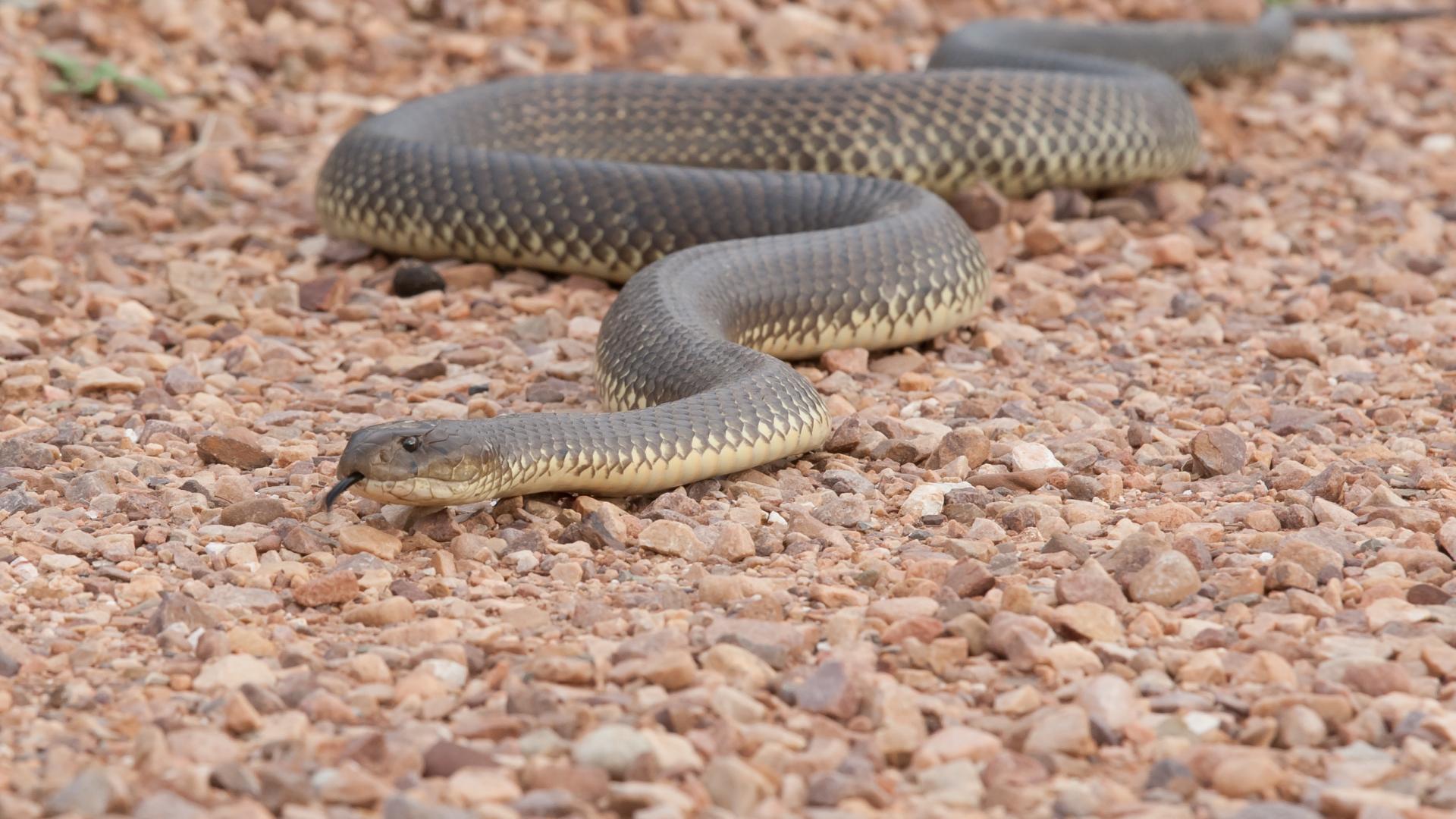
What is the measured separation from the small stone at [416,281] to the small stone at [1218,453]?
3.69 m

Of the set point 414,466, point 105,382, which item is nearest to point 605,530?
point 414,466

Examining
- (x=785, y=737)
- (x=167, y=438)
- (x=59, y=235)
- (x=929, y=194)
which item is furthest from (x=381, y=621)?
(x=59, y=235)

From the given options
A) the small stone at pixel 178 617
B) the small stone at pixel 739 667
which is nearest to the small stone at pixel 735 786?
the small stone at pixel 739 667

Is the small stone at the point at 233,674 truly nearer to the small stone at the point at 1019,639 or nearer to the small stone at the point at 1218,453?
the small stone at the point at 1019,639

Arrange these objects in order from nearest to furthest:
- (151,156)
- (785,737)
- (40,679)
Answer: (785,737), (40,679), (151,156)

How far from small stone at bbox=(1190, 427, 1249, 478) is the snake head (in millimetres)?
2334

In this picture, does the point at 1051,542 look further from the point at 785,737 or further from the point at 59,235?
the point at 59,235

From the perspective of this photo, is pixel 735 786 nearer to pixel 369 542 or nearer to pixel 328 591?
pixel 328 591

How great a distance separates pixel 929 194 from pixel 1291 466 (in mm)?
2799

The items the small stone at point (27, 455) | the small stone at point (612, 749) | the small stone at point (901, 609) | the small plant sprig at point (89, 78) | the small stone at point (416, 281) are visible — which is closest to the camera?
the small stone at point (612, 749)

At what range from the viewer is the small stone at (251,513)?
16.6ft

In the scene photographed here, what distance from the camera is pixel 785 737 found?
12.0ft

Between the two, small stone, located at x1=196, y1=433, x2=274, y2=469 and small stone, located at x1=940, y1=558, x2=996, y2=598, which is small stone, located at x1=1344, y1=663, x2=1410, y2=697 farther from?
small stone, located at x1=196, y1=433, x2=274, y2=469

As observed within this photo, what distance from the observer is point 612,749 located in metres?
3.54
